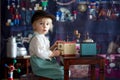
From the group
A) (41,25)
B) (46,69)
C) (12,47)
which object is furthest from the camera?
(12,47)

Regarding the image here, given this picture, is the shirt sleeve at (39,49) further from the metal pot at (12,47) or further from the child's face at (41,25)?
→ the metal pot at (12,47)

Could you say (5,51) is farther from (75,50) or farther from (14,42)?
(75,50)

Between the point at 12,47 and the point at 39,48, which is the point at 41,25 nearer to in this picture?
the point at 39,48

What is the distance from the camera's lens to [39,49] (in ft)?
7.93

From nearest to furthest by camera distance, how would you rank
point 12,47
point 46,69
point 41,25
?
point 46,69 < point 41,25 < point 12,47

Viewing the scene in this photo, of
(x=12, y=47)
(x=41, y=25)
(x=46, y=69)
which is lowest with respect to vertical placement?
(x=46, y=69)

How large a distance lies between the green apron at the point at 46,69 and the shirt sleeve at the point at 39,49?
0.16ft

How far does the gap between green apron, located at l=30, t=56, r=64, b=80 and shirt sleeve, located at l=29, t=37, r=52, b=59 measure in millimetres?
48

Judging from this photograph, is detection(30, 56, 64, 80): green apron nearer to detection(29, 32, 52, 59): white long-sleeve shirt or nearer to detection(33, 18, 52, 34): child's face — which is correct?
detection(29, 32, 52, 59): white long-sleeve shirt

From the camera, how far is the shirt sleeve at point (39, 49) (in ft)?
7.93

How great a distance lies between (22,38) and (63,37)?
2.05ft

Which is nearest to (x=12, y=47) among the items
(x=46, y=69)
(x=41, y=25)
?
(x=41, y=25)

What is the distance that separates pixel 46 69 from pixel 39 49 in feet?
0.64

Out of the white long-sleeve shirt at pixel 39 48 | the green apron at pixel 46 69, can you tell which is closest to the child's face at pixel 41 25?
the white long-sleeve shirt at pixel 39 48
